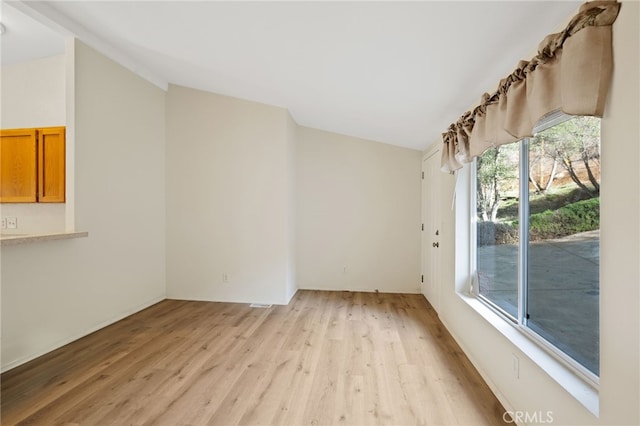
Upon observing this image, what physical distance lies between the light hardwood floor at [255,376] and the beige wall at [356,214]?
1.15 meters

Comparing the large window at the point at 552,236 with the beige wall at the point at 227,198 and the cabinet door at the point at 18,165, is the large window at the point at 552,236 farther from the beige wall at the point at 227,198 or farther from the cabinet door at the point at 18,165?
the cabinet door at the point at 18,165

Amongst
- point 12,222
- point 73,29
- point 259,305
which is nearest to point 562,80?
point 259,305

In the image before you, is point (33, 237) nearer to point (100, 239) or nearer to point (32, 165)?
point (100, 239)

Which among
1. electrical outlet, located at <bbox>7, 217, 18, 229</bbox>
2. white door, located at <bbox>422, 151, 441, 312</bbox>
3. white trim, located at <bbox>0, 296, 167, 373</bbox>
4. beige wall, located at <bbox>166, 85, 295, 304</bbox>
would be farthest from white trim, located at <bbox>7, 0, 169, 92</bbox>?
white door, located at <bbox>422, 151, 441, 312</bbox>

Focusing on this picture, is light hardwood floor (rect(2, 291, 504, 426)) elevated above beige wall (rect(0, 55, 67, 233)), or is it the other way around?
beige wall (rect(0, 55, 67, 233))

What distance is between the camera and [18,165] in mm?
2863

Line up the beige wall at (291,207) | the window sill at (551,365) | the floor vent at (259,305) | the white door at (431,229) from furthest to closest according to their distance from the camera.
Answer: the beige wall at (291,207)
the floor vent at (259,305)
the white door at (431,229)
the window sill at (551,365)

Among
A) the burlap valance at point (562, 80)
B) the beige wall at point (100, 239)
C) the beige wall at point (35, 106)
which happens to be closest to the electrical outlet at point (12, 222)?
the beige wall at point (35, 106)

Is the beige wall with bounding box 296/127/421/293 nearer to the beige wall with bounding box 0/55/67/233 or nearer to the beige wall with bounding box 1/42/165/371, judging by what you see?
the beige wall with bounding box 1/42/165/371

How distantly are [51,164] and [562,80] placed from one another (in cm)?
398

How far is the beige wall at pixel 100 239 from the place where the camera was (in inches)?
93.5

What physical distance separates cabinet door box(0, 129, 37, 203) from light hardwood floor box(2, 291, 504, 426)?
1619 millimetres

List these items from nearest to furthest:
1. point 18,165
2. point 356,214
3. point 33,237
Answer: point 33,237, point 18,165, point 356,214

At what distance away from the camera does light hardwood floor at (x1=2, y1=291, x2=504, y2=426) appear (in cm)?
177
